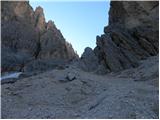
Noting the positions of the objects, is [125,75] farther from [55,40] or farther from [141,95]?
[55,40]

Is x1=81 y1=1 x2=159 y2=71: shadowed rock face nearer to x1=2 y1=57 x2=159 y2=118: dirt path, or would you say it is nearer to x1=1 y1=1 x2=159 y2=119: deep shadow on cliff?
x1=1 y1=1 x2=159 y2=119: deep shadow on cliff

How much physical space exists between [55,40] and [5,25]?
35.7ft

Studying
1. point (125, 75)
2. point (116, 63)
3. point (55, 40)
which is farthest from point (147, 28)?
point (55, 40)

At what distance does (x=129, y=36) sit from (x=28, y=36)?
5171cm

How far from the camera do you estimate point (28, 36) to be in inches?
3356

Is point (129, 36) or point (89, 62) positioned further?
point (129, 36)

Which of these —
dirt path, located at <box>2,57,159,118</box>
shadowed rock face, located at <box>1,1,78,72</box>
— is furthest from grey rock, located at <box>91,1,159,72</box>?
shadowed rock face, located at <box>1,1,78,72</box>

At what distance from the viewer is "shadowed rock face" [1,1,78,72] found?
82.2 meters

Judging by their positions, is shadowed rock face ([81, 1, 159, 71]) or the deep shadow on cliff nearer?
the deep shadow on cliff

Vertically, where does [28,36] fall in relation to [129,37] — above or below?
above

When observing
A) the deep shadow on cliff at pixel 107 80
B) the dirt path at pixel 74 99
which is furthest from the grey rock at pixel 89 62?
the dirt path at pixel 74 99

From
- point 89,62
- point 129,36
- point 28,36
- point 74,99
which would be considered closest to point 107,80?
point 74,99

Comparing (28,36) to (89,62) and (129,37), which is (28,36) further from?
(89,62)

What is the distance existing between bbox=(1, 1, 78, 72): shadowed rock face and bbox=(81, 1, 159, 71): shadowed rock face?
38591mm
